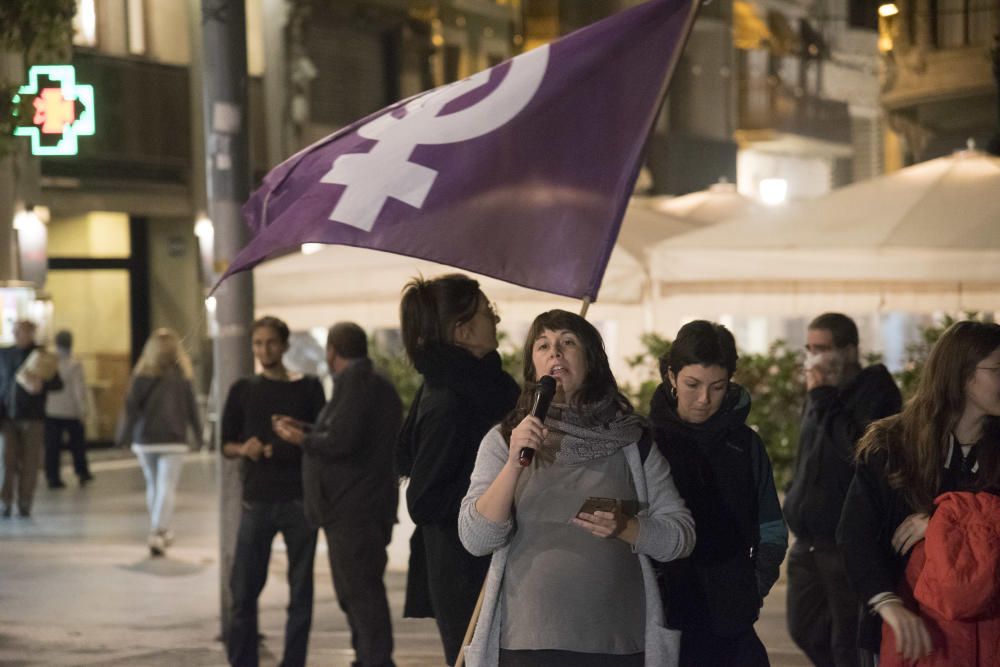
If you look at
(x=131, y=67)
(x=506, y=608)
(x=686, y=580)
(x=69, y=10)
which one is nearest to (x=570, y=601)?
(x=506, y=608)

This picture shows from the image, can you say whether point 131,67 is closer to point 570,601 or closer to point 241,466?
point 241,466

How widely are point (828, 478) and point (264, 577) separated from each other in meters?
3.21

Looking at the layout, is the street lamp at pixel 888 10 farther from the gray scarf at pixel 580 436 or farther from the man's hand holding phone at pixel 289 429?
the gray scarf at pixel 580 436

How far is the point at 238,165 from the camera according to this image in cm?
1020

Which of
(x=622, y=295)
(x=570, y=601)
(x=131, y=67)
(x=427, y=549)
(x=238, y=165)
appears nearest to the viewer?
(x=570, y=601)

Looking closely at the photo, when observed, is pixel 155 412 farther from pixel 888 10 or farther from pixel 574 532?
pixel 888 10

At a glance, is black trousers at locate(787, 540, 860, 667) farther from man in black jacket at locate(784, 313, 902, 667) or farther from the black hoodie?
the black hoodie

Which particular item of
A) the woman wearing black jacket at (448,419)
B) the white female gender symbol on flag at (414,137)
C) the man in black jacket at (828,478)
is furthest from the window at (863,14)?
the woman wearing black jacket at (448,419)

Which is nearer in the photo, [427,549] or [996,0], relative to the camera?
[427,549]

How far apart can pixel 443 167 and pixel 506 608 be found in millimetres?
1963

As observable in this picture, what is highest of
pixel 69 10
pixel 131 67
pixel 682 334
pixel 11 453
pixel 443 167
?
pixel 131 67

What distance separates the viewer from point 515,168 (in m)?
6.21

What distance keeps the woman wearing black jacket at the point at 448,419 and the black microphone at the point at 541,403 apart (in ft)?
3.84

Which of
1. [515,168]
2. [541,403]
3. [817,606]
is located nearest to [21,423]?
[817,606]
